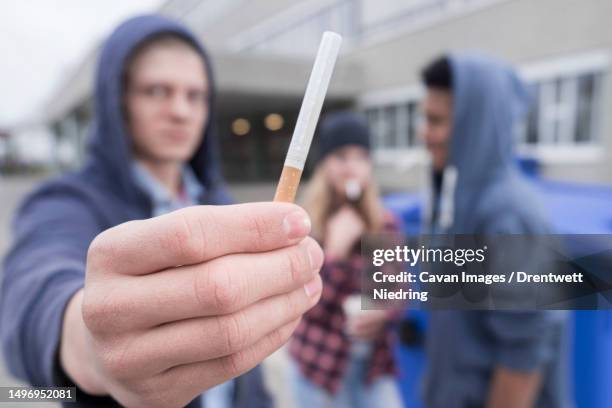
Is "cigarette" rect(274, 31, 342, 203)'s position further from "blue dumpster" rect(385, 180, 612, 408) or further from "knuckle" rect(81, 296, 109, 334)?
"blue dumpster" rect(385, 180, 612, 408)

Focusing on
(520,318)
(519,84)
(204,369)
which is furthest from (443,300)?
(519,84)

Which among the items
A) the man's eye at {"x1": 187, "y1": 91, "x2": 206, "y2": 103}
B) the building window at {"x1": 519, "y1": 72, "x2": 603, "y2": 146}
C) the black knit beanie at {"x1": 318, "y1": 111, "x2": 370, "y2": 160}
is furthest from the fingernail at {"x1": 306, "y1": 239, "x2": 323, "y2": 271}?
the building window at {"x1": 519, "y1": 72, "x2": 603, "y2": 146}

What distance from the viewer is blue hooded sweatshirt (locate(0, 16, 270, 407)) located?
1.43 ft

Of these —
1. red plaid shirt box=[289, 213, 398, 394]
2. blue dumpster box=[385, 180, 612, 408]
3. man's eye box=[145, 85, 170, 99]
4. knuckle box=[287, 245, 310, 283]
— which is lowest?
red plaid shirt box=[289, 213, 398, 394]

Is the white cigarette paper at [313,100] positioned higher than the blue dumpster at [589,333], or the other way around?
the white cigarette paper at [313,100]

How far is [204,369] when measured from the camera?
26 cm

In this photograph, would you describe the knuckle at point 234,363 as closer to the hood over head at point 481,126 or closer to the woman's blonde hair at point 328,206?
the hood over head at point 481,126

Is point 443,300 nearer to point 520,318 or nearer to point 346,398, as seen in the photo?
point 520,318

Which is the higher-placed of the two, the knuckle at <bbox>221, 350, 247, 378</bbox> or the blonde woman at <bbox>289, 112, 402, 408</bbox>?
the knuckle at <bbox>221, 350, 247, 378</bbox>

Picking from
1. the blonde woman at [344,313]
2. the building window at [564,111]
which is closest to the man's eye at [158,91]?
the blonde woman at [344,313]

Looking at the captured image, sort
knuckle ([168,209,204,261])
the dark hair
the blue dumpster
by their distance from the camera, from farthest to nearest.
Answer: the dark hair → the blue dumpster → knuckle ([168,209,204,261])

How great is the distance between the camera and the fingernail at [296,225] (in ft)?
0.80

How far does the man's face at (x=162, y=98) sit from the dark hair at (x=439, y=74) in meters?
0.56

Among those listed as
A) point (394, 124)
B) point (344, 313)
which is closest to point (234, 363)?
point (344, 313)
